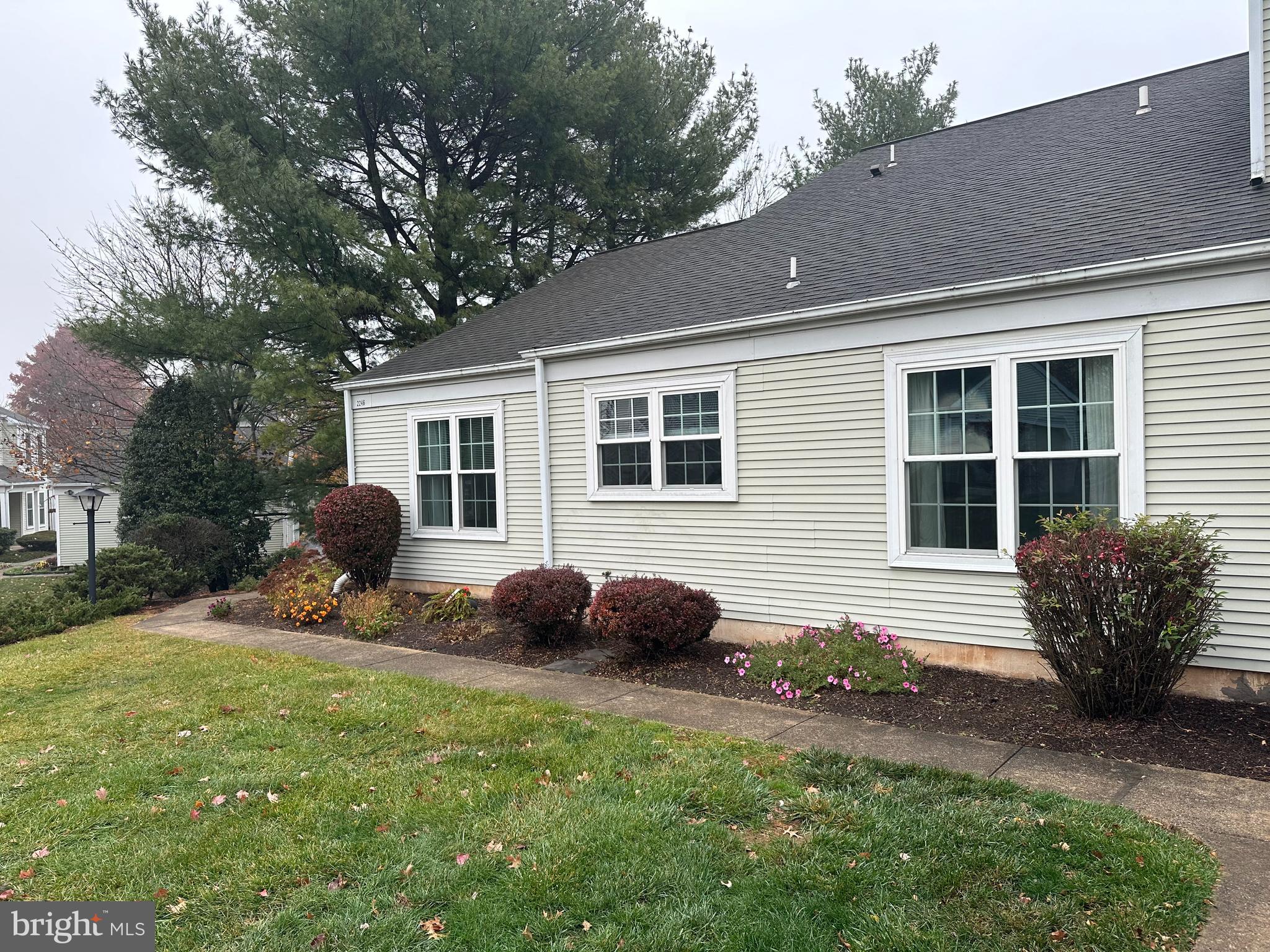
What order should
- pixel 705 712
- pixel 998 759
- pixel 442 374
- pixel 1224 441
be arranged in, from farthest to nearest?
pixel 442 374 → pixel 705 712 → pixel 1224 441 → pixel 998 759

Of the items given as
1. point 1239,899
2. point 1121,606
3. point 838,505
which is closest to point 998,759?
point 1121,606

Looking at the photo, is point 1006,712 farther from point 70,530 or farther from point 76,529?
point 70,530

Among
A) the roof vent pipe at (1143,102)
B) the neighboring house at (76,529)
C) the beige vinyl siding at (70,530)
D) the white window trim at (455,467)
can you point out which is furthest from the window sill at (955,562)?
the beige vinyl siding at (70,530)

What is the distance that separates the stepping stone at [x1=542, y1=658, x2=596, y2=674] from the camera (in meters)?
7.49

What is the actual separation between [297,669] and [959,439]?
6.29m

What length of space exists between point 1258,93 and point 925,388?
334 centimetres

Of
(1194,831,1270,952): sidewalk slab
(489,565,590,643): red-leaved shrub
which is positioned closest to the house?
(489,565,590,643): red-leaved shrub

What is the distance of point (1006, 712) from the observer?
5.70 m

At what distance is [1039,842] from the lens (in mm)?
3602

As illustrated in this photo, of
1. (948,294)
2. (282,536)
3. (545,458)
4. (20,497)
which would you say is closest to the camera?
(948,294)

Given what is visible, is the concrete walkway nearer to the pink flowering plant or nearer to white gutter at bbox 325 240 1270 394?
the pink flowering plant

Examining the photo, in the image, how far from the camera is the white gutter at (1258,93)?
6363 millimetres

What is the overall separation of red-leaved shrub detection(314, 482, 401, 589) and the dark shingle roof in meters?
2.08

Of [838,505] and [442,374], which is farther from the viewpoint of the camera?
[442,374]
